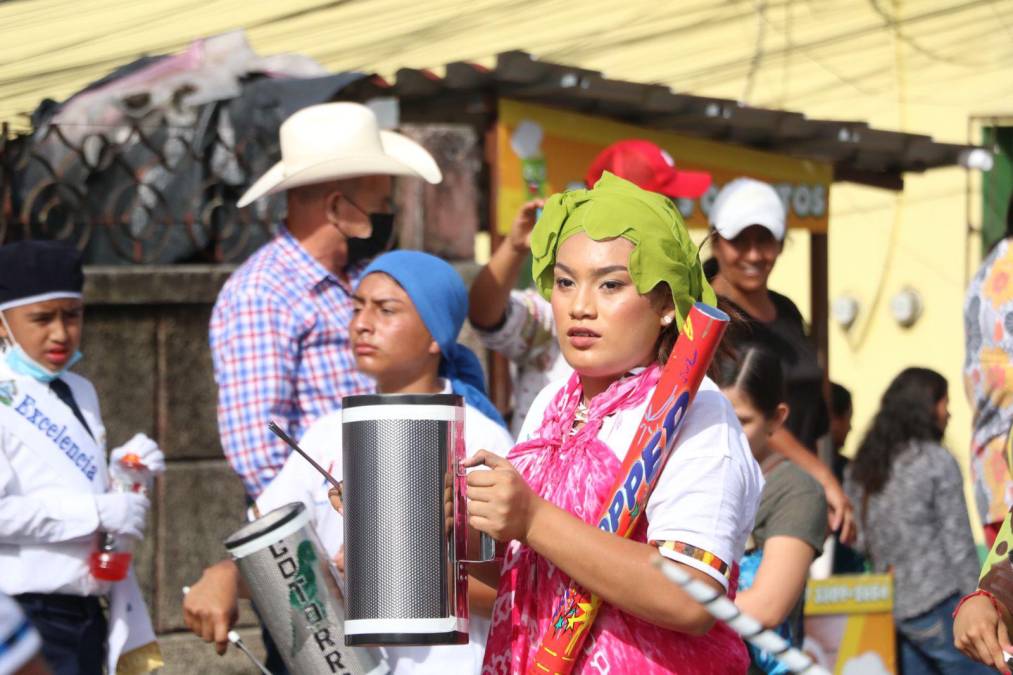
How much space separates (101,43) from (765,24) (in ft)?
15.4

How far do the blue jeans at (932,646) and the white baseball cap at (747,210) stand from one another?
6.30ft

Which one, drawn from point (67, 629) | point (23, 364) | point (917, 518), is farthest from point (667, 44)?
point (67, 629)

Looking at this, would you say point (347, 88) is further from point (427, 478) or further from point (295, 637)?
point (427, 478)

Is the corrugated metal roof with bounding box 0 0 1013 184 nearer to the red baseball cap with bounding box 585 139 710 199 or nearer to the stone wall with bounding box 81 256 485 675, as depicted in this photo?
the stone wall with bounding box 81 256 485 675

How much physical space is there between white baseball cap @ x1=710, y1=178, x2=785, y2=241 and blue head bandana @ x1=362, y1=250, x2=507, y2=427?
1.19m

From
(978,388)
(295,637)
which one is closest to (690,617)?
(295,637)

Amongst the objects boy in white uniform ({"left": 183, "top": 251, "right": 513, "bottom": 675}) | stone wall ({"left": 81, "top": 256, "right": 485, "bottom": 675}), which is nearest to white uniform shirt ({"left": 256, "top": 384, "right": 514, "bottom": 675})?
boy in white uniform ({"left": 183, "top": 251, "right": 513, "bottom": 675})

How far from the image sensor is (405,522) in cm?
271

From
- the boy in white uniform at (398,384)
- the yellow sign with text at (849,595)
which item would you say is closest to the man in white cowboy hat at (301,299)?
the boy in white uniform at (398,384)

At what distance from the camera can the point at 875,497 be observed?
7055 mm

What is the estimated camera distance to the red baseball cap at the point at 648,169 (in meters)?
5.09

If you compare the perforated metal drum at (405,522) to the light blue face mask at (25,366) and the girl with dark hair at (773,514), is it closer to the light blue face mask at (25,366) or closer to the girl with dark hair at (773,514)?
the girl with dark hair at (773,514)

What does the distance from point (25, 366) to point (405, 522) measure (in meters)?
2.38

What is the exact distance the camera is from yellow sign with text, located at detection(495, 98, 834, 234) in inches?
272
